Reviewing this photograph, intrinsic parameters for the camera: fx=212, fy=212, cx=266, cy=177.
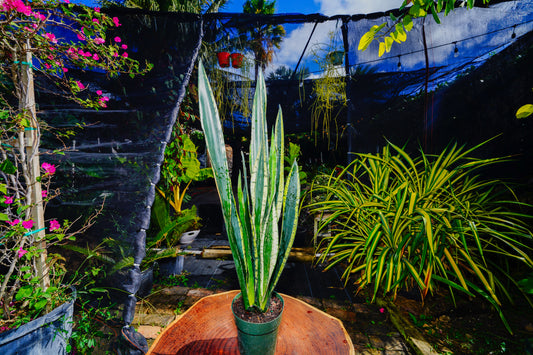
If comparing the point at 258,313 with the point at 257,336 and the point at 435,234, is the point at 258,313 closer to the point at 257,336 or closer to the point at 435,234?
the point at 257,336

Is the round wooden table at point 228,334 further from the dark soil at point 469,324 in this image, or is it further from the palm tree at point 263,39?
the palm tree at point 263,39

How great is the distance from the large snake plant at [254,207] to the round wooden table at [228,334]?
223 mm

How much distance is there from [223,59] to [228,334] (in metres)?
2.04

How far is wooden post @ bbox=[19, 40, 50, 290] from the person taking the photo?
37.9 inches

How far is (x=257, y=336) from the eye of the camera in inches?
25.4

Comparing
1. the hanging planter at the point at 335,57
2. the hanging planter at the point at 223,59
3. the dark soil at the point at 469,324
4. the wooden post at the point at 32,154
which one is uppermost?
the hanging planter at the point at 335,57

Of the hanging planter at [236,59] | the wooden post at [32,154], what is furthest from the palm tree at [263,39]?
the wooden post at [32,154]

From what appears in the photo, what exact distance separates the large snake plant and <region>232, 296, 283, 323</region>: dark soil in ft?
0.06

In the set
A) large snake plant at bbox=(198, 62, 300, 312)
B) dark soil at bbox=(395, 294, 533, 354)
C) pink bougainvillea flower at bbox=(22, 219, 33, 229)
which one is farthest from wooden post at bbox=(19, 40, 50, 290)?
dark soil at bbox=(395, 294, 533, 354)

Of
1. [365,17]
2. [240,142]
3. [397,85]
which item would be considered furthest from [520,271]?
[240,142]

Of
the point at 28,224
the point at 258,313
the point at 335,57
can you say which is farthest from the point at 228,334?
the point at 335,57

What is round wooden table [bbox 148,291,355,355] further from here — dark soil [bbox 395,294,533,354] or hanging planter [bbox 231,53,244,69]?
hanging planter [bbox 231,53,244,69]

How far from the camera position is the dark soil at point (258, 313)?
2.20 ft

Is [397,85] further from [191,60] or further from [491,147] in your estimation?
[191,60]
